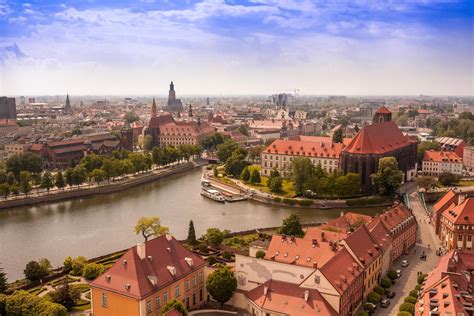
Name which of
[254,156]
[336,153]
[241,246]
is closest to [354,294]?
[241,246]

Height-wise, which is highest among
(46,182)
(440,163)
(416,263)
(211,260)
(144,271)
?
(144,271)

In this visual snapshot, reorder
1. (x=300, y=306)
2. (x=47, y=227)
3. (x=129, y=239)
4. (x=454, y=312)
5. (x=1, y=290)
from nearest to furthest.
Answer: (x=454, y=312) < (x=300, y=306) < (x=1, y=290) < (x=129, y=239) < (x=47, y=227)

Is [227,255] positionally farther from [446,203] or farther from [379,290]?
[446,203]

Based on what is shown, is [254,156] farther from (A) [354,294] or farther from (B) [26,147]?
(A) [354,294]

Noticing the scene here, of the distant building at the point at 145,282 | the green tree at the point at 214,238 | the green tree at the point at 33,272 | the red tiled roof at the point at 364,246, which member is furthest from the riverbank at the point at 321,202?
the green tree at the point at 33,272

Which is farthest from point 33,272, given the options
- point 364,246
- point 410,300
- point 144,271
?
point 410,300

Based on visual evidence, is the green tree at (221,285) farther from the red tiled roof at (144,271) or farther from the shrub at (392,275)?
the shrub at (392,275)
